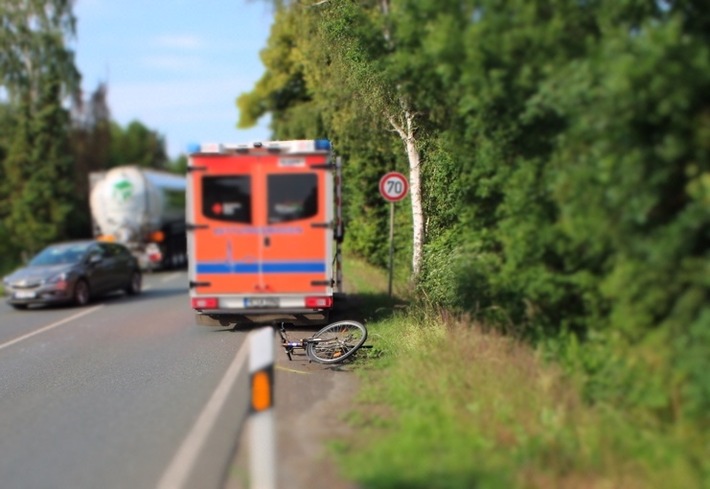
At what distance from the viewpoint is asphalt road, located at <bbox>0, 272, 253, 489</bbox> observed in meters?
5.84

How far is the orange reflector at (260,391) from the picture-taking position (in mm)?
5113

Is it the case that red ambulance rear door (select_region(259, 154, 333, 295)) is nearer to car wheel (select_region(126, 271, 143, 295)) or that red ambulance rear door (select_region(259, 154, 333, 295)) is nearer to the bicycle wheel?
the bicycle wheel

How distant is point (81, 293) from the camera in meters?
18.5

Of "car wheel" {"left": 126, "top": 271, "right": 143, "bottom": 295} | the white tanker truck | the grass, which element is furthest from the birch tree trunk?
the white tanker truck

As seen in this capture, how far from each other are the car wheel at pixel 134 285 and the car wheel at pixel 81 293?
8.55ft

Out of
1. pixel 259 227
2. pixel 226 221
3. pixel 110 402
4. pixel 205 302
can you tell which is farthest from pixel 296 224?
pixel 110 402

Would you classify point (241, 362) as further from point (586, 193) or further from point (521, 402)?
point (586, 193)

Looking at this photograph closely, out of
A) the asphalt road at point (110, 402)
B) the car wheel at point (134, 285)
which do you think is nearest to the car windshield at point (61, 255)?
the car wheel at point (134, 285)

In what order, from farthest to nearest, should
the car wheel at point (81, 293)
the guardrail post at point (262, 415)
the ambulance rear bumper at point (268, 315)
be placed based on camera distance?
the car wheel at point (81, 293) < the ambulance rear bumper at point (268, 315) < the guardrail post at point (262, 415)

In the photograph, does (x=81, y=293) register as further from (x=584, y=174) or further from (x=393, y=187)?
(x=584, y=174)

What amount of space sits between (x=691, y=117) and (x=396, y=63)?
9.58ft

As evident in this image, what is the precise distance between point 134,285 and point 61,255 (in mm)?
2994

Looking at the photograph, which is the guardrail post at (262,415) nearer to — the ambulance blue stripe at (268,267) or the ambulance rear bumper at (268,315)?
the ambulance blue stripe at (268,267)

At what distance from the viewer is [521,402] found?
19.9 feet
